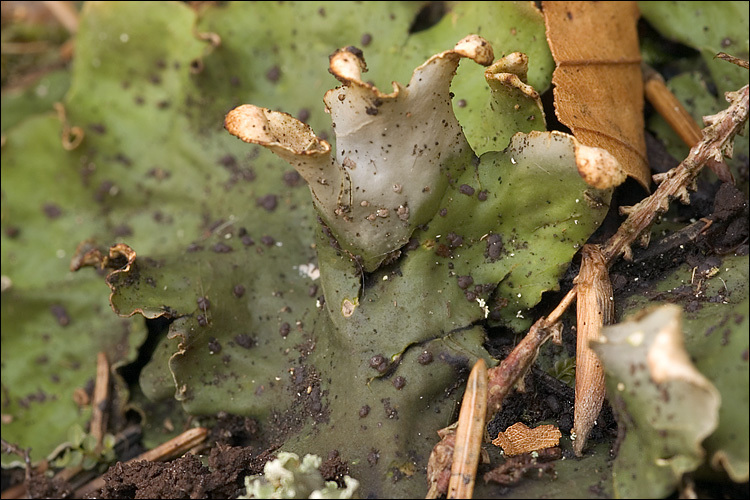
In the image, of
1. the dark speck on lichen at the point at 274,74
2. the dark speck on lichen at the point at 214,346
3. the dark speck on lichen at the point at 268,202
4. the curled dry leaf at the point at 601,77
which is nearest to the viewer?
the curled dry leaf at the point at 601,77

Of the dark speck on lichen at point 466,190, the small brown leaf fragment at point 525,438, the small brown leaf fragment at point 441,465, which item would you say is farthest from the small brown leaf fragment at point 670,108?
the small brown leaf fragment at point 441,465

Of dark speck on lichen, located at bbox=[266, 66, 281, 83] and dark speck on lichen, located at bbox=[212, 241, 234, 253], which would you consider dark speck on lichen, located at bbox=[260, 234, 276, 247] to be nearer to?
dark speck on lichen, located at bbox=[212, 241, 234, 253]

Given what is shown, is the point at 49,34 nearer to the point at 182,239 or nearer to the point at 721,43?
the point at 182,239

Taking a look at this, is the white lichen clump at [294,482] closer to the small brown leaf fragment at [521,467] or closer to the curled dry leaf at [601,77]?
the small brown leaf fragment at [521,467]

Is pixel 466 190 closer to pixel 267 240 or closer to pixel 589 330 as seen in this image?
pixel 589 330

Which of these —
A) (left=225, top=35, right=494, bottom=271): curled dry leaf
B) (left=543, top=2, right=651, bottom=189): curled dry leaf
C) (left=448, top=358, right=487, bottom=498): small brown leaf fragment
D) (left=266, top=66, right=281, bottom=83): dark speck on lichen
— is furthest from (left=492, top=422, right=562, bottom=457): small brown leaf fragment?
(left=266, top=66, right=281, bottom=83): dark speck on lichen
